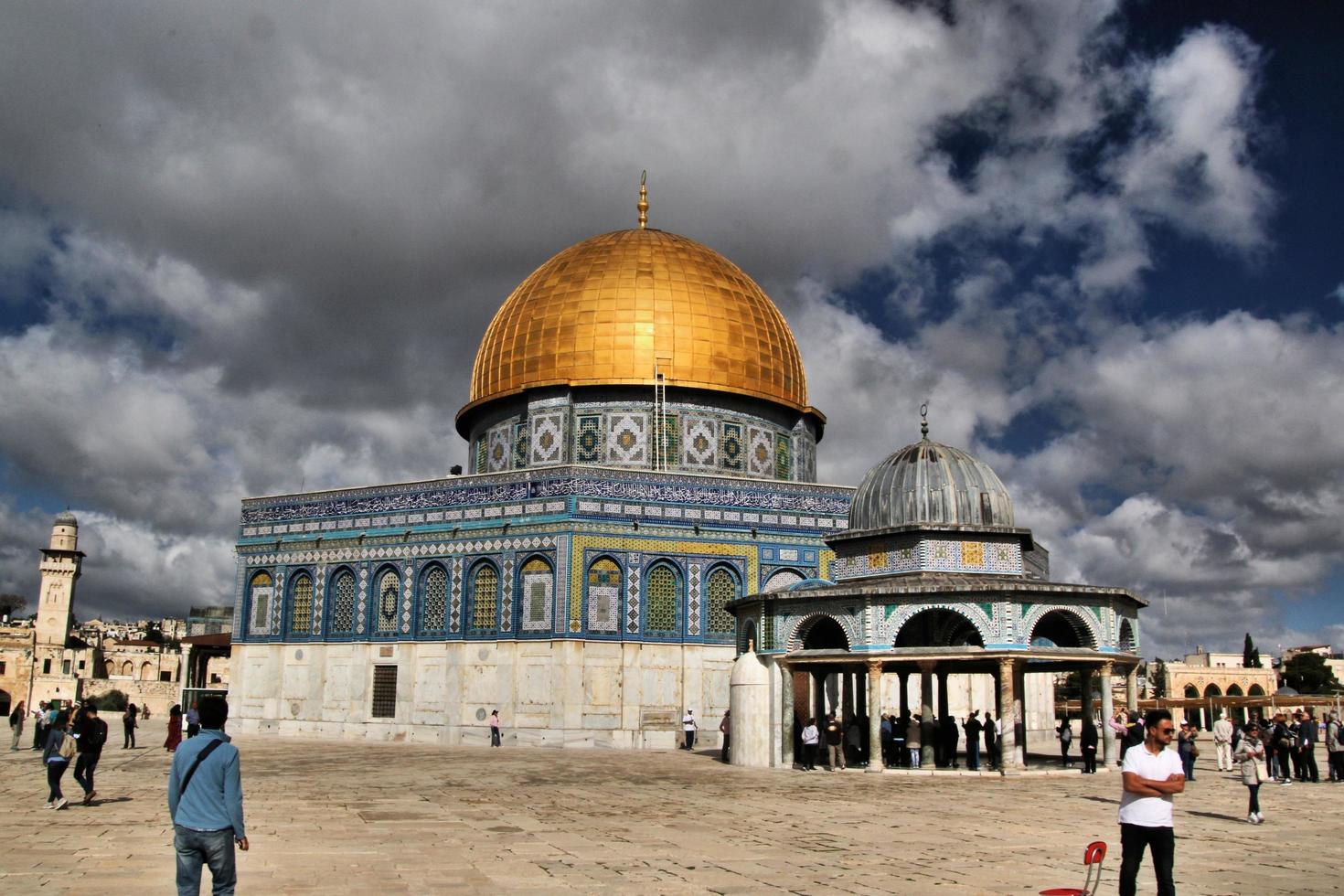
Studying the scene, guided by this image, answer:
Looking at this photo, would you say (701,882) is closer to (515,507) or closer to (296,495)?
(515,507)

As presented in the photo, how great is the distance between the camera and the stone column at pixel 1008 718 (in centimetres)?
1988

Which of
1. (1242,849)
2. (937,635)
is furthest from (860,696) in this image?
(1242,849)

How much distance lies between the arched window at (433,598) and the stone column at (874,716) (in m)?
13.7

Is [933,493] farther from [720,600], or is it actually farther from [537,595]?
[537,595]

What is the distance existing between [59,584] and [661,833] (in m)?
80.1

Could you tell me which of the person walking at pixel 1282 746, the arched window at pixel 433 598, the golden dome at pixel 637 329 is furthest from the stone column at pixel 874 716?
the golden dome at pixel 637 329

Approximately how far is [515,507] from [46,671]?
6197 cm

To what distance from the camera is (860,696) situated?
80.2ft

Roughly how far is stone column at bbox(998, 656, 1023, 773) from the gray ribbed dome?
8.93 ft

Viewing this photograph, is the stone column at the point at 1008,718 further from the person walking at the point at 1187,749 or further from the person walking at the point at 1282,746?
the person walking at the point at 1282,746

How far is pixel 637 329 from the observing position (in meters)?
34.6

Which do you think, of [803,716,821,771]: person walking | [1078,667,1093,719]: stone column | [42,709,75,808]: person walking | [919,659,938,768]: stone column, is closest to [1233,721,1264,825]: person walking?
[919,659,938,768]: stone column

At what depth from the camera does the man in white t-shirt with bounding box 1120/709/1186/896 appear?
7.14 m

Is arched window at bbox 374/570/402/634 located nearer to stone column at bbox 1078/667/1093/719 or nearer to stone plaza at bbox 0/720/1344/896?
stone plaza at bbox 0/720/1344/896
